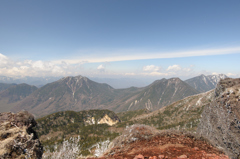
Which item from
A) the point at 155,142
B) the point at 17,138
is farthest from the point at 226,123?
the point at 17,138

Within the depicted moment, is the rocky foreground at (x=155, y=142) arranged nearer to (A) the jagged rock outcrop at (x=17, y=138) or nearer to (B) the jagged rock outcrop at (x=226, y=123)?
(A) the jagged rock outcrop at (x=17, y=138)

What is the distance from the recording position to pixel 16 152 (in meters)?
8.02

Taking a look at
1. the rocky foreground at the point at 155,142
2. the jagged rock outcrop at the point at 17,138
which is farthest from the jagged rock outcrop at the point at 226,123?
the jagged rock outcrop at the point at 17,138

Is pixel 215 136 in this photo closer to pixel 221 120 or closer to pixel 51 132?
pixel 221 120

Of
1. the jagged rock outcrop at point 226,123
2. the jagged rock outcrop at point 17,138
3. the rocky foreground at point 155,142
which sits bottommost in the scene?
the jagged rock outcrop at point 226,123

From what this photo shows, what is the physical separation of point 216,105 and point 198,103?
197274mm

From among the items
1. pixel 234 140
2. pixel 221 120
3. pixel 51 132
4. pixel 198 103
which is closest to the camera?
pixel 234 140

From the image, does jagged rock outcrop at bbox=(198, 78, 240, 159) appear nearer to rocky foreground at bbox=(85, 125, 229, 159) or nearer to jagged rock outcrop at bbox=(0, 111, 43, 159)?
rocky foreground at bbox=(85, 125, 229, 159)

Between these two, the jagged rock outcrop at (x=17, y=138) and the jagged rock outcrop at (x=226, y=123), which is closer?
the jagged rock outcrop at (x=17, y=138)

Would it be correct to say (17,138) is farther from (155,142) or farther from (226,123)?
(226,123)

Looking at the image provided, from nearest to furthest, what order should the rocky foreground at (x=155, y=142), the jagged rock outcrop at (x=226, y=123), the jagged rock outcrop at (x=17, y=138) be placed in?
the jagged rock outcrop at (x=17, y=138) < the rocky foreground at (x=155, y=142) < the jagged rock outcrop at (x=226, y=123)

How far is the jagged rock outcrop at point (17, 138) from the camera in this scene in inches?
312

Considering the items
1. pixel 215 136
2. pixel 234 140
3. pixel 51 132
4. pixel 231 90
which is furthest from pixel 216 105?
pixel 51 132

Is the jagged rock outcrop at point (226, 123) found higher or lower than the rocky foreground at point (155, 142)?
lower
